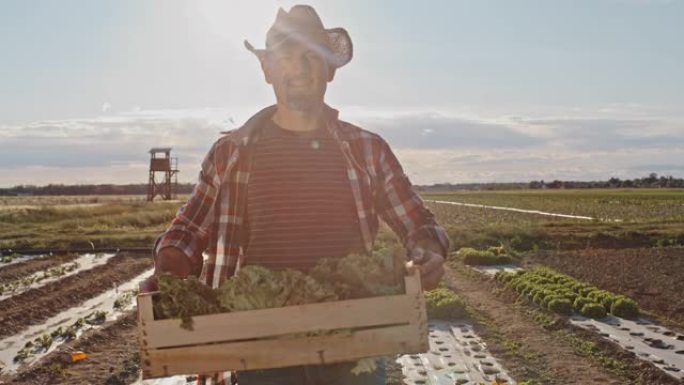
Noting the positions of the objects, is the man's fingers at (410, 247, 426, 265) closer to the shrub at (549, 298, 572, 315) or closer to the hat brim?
the hat brim

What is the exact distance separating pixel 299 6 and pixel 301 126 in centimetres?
66

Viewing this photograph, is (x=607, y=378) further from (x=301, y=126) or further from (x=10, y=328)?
(x=10, y=328)

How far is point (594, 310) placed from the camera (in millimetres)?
11852

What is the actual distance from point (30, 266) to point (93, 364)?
10904 mm

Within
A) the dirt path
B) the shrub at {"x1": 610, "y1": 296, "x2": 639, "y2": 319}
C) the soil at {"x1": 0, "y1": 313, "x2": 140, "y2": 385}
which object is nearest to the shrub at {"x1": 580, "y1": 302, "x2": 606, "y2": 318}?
the shrub at {"x1": 610, "y1": 296, "x2": 639, "y2": 319}

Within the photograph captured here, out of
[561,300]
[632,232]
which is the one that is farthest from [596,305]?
[632,232]

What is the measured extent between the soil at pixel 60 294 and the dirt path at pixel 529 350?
7.37m

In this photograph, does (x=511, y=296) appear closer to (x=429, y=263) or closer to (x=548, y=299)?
(x=548, y=299)

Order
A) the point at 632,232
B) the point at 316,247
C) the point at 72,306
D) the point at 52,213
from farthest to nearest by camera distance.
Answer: the point at 52,213, the point at 632,232, the point at 72,306, the point at 316,247

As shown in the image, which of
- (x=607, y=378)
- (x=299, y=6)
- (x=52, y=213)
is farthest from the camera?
(x=52, y=213)

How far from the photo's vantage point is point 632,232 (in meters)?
24.0

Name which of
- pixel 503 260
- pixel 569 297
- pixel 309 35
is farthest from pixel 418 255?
pixel 503 260

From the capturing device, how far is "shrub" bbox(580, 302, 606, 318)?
11844 millimetres

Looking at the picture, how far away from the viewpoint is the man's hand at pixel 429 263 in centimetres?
345
